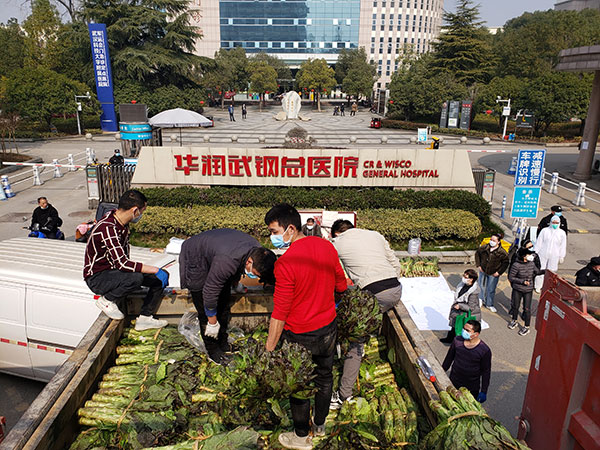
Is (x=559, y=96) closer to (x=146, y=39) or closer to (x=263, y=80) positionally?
(x=146, y=39)

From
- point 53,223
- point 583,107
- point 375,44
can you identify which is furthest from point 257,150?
point 375,44

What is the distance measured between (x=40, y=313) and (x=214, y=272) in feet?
10.4

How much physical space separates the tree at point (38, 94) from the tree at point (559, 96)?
36162 mm

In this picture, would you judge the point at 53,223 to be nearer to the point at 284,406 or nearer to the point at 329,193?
the point at 329,193

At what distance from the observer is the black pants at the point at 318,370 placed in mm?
3594

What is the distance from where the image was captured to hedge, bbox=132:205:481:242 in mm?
12594

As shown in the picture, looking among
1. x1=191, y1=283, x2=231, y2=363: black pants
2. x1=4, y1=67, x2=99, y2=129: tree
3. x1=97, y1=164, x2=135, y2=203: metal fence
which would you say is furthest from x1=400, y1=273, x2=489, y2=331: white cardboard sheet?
x1=4, y1=67, x2=99, y2=129: tree

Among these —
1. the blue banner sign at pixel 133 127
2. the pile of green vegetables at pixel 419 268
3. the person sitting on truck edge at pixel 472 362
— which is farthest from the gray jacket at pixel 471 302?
the blue banner sign at pixel 133 127

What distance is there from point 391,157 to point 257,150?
438cm

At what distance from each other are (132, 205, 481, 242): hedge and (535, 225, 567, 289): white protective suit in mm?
2661

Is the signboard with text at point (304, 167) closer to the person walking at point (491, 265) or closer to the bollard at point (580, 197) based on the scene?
the person walking at point (491, 265)

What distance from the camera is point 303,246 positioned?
3.54 meters

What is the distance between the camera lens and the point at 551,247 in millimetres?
10000

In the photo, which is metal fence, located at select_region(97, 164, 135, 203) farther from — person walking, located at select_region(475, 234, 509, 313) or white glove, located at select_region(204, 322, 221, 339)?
white glove, located at select_region(204, 322, 221, 339)
